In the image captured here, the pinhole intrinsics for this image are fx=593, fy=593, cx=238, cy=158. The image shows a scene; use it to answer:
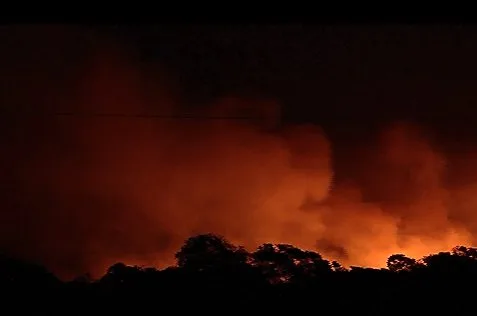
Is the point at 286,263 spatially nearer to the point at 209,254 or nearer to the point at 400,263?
the point at 209,254

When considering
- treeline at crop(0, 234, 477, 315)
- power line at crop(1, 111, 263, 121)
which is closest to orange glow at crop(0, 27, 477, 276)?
power line at crop(1, 111, 263, 121)

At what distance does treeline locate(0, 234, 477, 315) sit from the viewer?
14.4 ft

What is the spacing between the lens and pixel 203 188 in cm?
510

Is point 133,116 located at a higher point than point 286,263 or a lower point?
higher

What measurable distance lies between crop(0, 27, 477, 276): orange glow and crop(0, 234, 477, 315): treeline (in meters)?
0.16

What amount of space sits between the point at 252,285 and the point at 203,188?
1004mm

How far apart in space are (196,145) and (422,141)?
193 centimetres

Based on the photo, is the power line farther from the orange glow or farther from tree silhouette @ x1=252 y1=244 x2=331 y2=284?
tree silhouette @ x1=252 y1=244 x2=331 y2=284

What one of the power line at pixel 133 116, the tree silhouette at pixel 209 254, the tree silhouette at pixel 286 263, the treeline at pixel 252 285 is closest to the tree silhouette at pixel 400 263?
the treeline at pixel 252 285

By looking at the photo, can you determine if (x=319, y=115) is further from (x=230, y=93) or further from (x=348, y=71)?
(x=230, y=93)

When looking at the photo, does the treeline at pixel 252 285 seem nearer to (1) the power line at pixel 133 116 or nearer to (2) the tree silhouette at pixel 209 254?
(2) the tree silhouette at pixel 209 254

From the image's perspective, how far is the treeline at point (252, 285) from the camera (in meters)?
4.39

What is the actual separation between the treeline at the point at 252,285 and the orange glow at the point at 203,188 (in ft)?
0.53

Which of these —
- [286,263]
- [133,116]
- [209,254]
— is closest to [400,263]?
[286,263]
